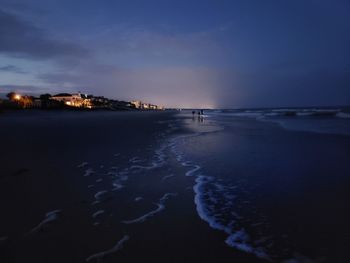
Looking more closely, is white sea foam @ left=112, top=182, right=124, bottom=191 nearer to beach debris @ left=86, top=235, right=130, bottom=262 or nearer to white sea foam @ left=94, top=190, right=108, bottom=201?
white sea foam @ left=94, top=190, right=108, bottom=201

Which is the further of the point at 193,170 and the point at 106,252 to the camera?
the point at 193,170

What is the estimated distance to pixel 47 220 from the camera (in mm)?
4680

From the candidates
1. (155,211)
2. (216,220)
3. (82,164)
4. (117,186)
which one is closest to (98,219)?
(155,211)

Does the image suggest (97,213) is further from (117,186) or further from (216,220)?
(216,220)

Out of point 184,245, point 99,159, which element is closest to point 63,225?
→ point 184,245

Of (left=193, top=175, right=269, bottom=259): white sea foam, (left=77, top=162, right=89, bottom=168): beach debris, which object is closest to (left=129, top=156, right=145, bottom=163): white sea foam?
(left=77, top=162, right=89, bottom=168): beach debris

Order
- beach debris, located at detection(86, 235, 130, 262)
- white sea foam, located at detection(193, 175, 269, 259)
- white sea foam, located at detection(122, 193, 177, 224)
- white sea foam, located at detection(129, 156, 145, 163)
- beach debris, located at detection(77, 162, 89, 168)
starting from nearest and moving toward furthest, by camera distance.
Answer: beach debris, located at detection(86, 235, 130, 262) < white sea foam, located at detection(193, 175, 269, 259) < white sea foam, located at detection(122, 193, 177, 224) < beach debris, located at detection(77, 162, 89, 168) < white sea foam, located at detection(129, 156, 145, 163)

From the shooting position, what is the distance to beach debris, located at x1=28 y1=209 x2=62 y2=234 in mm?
4340

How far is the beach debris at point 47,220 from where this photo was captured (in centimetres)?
434

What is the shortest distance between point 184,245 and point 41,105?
12293 cm

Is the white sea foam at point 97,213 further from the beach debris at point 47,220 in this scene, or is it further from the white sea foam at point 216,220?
the white sea foam at point 216,220

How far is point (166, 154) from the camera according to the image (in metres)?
11.3

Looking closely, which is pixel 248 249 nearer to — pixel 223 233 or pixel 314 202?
pixel 223 233

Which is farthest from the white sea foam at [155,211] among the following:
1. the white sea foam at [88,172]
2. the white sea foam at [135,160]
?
the white sea foam at [135,160]
